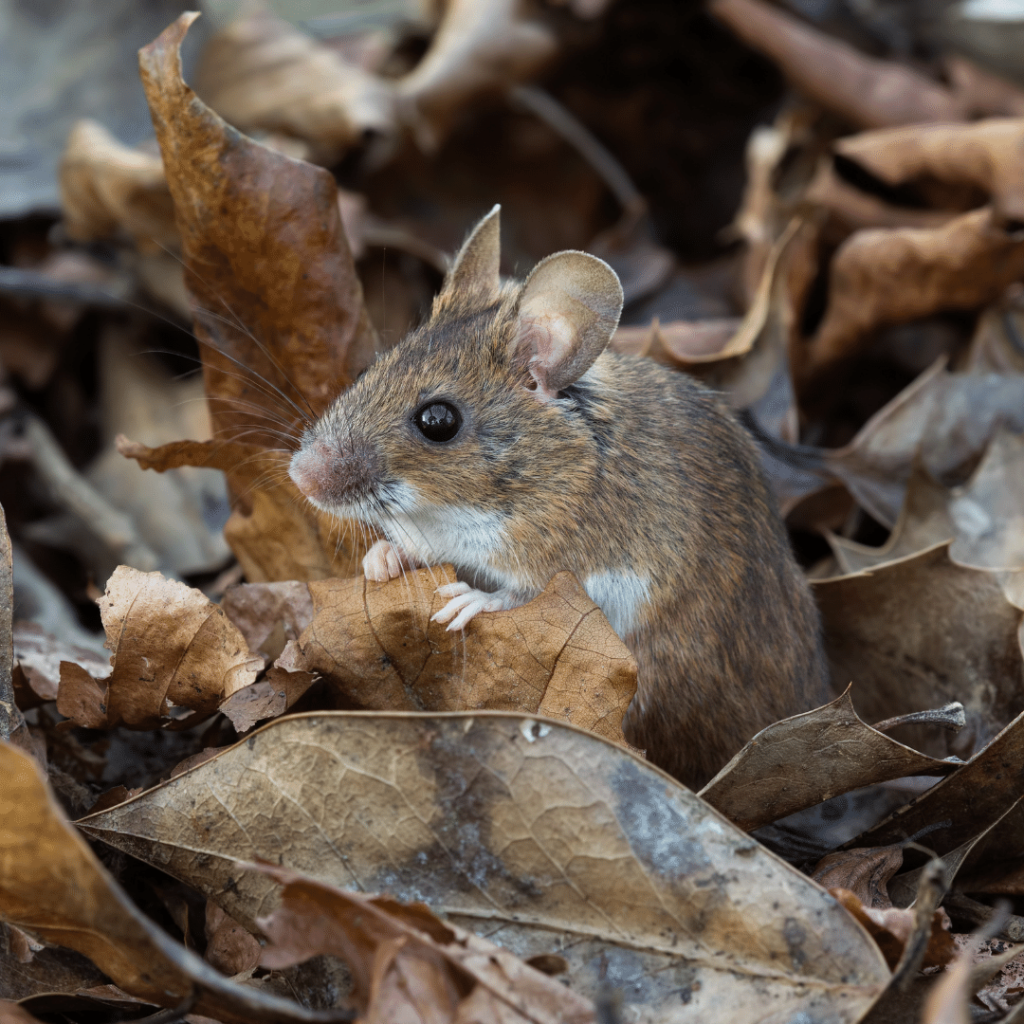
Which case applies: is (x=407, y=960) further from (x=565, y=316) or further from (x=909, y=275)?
(x=909, y=275)

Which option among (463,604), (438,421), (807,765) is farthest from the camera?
(438,421)

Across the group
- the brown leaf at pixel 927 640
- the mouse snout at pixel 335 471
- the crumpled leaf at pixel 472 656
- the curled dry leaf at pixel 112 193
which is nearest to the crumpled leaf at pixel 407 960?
the crumpled leaf at pixel 472 656

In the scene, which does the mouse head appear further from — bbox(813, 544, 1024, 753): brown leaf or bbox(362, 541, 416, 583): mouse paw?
bbox(813, 544, 1024, 753): brown leaf

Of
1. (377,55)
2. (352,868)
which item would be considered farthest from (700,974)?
(377,55)

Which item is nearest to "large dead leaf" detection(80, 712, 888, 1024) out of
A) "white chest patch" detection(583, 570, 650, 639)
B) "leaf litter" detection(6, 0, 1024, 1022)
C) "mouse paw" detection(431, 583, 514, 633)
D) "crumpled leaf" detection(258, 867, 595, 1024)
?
"leaf litter" detection(6, 0, 1024, 1022)

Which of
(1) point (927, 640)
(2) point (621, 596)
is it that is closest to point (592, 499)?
(2) point (621, 596)

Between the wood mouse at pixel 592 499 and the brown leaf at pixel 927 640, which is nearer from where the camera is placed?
the wood mouse at pixel 592 499

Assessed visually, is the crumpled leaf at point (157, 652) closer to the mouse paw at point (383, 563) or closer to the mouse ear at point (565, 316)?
the mouse paw at point (383, 563)
